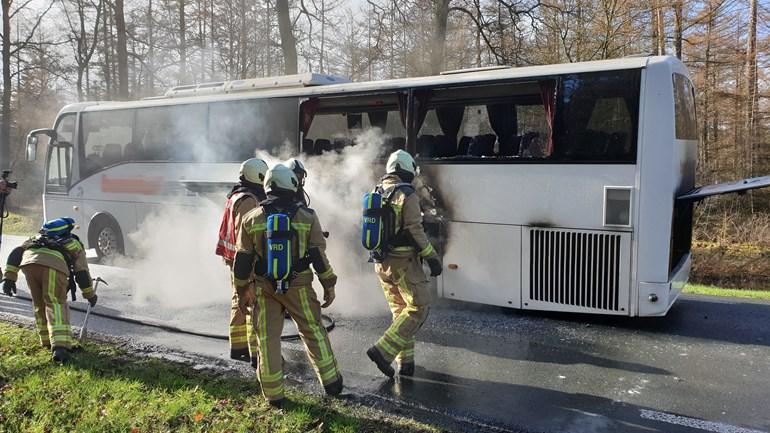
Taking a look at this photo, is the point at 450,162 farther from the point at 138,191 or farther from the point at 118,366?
the point at 138,191

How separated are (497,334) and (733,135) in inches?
710

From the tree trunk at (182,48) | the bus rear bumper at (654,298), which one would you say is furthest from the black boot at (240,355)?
the tree trunk at (182,48)

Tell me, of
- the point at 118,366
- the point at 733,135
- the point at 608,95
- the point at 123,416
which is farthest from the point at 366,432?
the point at 733,135

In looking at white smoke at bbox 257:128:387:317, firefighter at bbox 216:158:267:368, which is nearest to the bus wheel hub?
white smoke at bbox 257:128:387:317

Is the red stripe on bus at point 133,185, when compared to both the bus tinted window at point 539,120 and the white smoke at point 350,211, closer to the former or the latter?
the white smoke at point 350,211

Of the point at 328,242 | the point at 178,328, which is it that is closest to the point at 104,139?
the point at 328,242

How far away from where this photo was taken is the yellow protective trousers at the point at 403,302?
4.93 m

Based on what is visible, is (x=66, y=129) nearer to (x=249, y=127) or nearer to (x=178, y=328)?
(x=249, y=127)

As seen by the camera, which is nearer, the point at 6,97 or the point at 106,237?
the point at 106,237

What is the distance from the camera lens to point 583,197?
20.9 ft

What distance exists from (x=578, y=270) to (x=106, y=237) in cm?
832

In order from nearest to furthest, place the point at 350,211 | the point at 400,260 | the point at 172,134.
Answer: the point at 400,260 → the point at 350,211 → the point at 172,134

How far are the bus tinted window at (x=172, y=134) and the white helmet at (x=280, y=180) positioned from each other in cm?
505

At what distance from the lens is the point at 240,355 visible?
5449 mm
